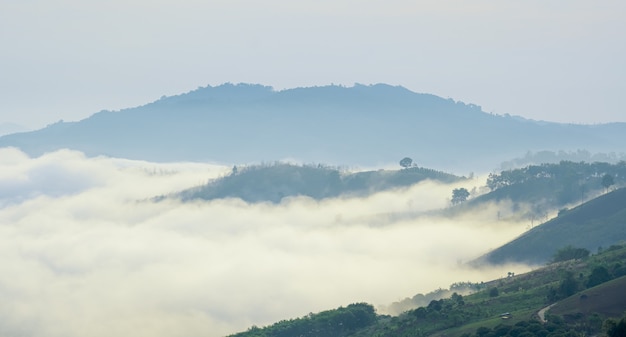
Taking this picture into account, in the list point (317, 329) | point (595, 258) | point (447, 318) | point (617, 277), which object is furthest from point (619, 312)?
point (317, 329)

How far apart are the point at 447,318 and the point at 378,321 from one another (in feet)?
98.5

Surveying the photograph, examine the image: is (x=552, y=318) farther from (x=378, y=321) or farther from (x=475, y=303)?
(x=378, y=321)

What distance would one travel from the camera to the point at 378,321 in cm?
19038

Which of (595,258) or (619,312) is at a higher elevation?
(595,258)

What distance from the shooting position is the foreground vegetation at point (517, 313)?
136875mm

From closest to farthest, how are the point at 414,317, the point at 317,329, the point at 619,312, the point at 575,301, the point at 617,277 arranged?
the point at 619,312 < the point at 575,301 < the point at 617,277 < the point at 414,317 < the point at 317,329

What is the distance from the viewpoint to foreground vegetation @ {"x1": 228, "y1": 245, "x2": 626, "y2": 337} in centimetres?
13688

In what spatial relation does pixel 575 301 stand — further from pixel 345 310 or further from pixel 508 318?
pixel 345 310

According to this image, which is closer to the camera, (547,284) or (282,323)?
(547,284)

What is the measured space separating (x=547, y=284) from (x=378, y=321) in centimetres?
3337

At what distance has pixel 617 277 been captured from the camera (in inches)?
6260

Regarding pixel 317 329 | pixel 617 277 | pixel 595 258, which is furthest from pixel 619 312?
pixel 317 329

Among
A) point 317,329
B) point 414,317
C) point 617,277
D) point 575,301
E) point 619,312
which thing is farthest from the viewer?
point 317,329

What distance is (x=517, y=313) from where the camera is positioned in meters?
154
